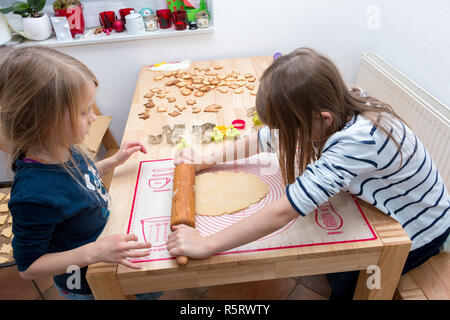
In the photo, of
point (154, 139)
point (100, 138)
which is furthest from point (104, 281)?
point (100, 138)

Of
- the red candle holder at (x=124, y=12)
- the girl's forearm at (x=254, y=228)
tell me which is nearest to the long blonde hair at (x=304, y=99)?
the girl's forearm at (x=254, y=228)

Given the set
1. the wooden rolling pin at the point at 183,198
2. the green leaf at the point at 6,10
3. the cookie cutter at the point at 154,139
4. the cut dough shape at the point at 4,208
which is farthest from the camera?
the green leaf at the point at 6,10

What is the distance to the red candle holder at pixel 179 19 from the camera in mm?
1646

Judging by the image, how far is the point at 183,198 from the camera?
0.76 metres

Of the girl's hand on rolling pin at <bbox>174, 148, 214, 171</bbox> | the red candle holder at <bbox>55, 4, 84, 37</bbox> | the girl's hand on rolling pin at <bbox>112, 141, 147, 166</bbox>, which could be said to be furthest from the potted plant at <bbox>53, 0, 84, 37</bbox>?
the girl's hand on rolling pin at <bbox>174, 148, 214, 171</bbox>

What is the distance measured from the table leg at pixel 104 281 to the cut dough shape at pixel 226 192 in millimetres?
231

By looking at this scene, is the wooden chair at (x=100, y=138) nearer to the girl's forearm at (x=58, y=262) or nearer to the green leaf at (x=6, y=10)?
the green leaf at (x=6, y=10)

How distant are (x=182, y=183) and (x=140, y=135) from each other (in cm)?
38

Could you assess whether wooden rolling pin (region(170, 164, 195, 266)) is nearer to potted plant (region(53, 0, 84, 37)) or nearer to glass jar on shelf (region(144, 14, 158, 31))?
glass jar on shelf (region(144, 14, 158, 31))

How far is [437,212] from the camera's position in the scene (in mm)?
804

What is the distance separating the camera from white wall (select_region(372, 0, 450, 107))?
1281 millimetres

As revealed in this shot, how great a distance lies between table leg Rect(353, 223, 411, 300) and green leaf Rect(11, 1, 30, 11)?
1.72 meters

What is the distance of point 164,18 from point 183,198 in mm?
1222
